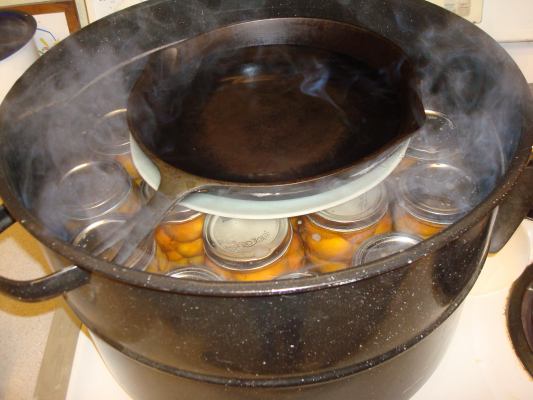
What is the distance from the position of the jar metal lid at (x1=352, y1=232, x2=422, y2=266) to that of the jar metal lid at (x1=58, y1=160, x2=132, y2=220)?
337mm

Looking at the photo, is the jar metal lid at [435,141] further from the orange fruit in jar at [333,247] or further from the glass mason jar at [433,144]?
the orange fruit in jar at [333,247]

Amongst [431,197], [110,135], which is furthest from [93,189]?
[431,197]

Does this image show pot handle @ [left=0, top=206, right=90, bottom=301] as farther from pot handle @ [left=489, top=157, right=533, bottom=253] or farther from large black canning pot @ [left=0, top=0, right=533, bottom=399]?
pot handle @ [left=489, top=157, right=533, bottom=253]

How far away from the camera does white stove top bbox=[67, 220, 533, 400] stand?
726mm

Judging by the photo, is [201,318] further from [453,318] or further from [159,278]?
[453,318]

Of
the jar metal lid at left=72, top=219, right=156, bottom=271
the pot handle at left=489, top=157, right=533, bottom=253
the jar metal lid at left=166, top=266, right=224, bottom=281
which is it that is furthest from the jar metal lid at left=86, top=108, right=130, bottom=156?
the pot handle at left=489, top=157, right=533, bottom=253

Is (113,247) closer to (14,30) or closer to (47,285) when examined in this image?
(47,285)

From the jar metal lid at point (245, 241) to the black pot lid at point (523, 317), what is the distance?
0.36m

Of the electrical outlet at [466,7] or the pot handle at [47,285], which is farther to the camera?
the electrical outlet at [466,7]

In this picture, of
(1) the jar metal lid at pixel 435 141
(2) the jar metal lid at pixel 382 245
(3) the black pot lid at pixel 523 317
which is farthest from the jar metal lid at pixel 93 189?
(3) the black pot lid at pixel 523 317

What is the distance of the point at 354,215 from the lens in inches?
27.9

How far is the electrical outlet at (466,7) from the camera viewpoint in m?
0.97

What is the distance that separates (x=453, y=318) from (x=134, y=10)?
0.65 meters

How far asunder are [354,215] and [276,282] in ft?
0.97
